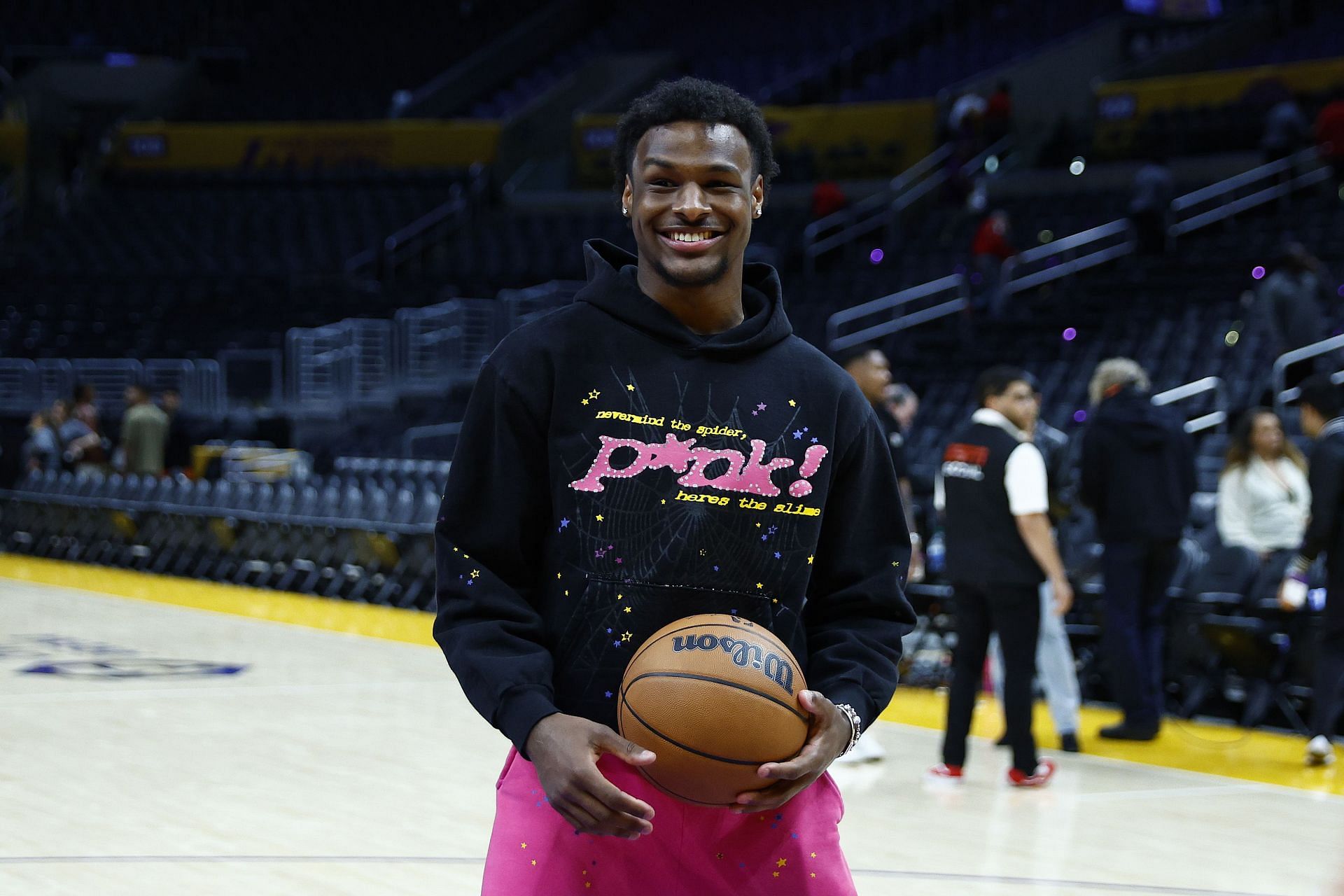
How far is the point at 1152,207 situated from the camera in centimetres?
1585

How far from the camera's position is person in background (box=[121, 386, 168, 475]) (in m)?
16.0

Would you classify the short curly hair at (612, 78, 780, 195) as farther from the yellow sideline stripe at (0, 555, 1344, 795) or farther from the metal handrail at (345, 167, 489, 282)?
the metal handrail at (345, 167, 489, 282)

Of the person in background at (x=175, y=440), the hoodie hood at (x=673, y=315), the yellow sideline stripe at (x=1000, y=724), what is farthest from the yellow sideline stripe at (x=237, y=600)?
the hoodie hood at (x=673, y=315)

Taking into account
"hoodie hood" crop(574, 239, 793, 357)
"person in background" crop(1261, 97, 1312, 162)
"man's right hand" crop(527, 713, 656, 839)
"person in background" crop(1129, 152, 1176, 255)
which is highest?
"person in background" crop(1261, 97, 1312, 162)

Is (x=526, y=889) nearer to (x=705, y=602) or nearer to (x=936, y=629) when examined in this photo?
(x=705, y=602)

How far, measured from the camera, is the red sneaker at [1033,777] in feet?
21.5

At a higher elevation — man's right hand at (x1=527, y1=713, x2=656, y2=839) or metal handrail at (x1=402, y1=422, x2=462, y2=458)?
metal handrail at (x1=402, y1=422, x2=462, y2=458)

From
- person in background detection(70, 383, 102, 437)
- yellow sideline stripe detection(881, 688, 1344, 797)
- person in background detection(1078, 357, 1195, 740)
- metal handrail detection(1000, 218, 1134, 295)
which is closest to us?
yellow sideline stripe detection(881, 688, 1344, 797)

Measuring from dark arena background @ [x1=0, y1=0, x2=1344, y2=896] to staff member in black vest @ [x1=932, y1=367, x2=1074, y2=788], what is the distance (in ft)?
0.45

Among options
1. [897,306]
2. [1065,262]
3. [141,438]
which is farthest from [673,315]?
[1065,262]

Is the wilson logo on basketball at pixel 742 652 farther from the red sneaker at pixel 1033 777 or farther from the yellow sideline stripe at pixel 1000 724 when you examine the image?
the yellow sideline stripe at pixel 1000 724

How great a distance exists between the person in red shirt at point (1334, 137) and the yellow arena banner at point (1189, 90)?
2.89 metres

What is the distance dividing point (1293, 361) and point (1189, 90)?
9.36 meters

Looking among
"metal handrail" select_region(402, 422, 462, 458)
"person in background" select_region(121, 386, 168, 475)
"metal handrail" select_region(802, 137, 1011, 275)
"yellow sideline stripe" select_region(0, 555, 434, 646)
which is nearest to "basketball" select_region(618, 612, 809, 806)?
"yellow sideline stripe" select_region(0, 555, 434, 646)
